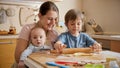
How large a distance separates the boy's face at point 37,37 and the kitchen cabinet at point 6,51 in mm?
1071

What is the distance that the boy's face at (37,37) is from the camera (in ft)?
4.72

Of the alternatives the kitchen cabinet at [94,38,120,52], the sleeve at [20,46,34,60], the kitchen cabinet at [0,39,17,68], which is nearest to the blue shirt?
the sleeve at [20,46,34,60]

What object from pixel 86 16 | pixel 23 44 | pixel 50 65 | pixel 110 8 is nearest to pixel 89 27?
pixel 86 16

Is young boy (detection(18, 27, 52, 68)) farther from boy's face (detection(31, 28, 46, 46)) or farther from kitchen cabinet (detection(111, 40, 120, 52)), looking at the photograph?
kitchen cabinet (detection(111, 40, 120, 52))

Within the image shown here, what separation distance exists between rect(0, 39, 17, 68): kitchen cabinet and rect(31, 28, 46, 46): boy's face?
42.2 inches

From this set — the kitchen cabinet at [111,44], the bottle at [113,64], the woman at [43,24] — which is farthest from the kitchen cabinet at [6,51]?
the bottle at [113,64]

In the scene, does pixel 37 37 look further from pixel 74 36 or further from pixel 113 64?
pixel 113 64

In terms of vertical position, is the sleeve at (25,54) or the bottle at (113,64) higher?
the bottle at (113,64)

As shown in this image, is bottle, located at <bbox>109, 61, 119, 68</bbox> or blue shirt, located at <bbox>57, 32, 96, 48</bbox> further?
blue shirt, located at <bbox>57, 32, 96, 48</bbox>

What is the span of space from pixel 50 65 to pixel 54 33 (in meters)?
0.79

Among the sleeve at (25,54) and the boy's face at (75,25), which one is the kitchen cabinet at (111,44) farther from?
the sleeve at (25,54)

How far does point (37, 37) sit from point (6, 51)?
1138 mm

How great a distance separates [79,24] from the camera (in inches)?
58.2

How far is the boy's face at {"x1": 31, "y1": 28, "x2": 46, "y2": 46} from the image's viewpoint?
56.6 inches
